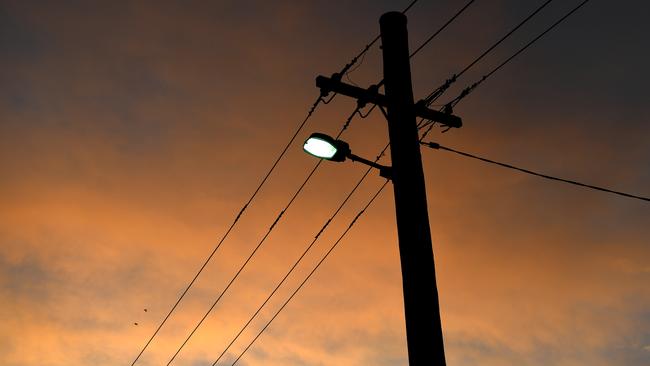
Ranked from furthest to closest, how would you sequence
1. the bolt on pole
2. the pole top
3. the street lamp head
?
the pole top
the street lamp head
the bolt on pole

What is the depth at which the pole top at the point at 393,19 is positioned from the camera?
7.52 meters

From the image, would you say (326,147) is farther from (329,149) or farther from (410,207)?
(410,207)

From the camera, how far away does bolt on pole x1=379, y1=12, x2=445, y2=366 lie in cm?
538

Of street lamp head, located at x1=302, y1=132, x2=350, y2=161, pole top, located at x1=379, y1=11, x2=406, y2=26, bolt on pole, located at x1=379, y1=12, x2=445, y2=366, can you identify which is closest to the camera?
bolt on pole, located at x1=379, y1=12, x2=445, y2=366

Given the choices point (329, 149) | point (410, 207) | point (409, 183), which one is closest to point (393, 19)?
point (329, 149)

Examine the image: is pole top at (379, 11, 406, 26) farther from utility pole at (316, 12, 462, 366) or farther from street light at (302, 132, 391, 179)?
street light at (302, 132, 391, 179)

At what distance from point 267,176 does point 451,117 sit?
→ 4.12 m

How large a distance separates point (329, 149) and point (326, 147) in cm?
5

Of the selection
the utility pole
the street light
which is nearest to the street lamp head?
the street light

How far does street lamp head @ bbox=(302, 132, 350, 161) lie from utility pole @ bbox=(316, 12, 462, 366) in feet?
1.83

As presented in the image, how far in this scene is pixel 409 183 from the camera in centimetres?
621

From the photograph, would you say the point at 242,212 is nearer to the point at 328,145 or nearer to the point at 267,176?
the point at 267,176

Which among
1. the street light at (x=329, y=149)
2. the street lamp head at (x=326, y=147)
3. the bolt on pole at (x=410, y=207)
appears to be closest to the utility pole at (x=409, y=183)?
the bolt on pole at (x=410, y=207)

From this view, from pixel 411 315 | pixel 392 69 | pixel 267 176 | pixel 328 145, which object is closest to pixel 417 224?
pixel 411 315
